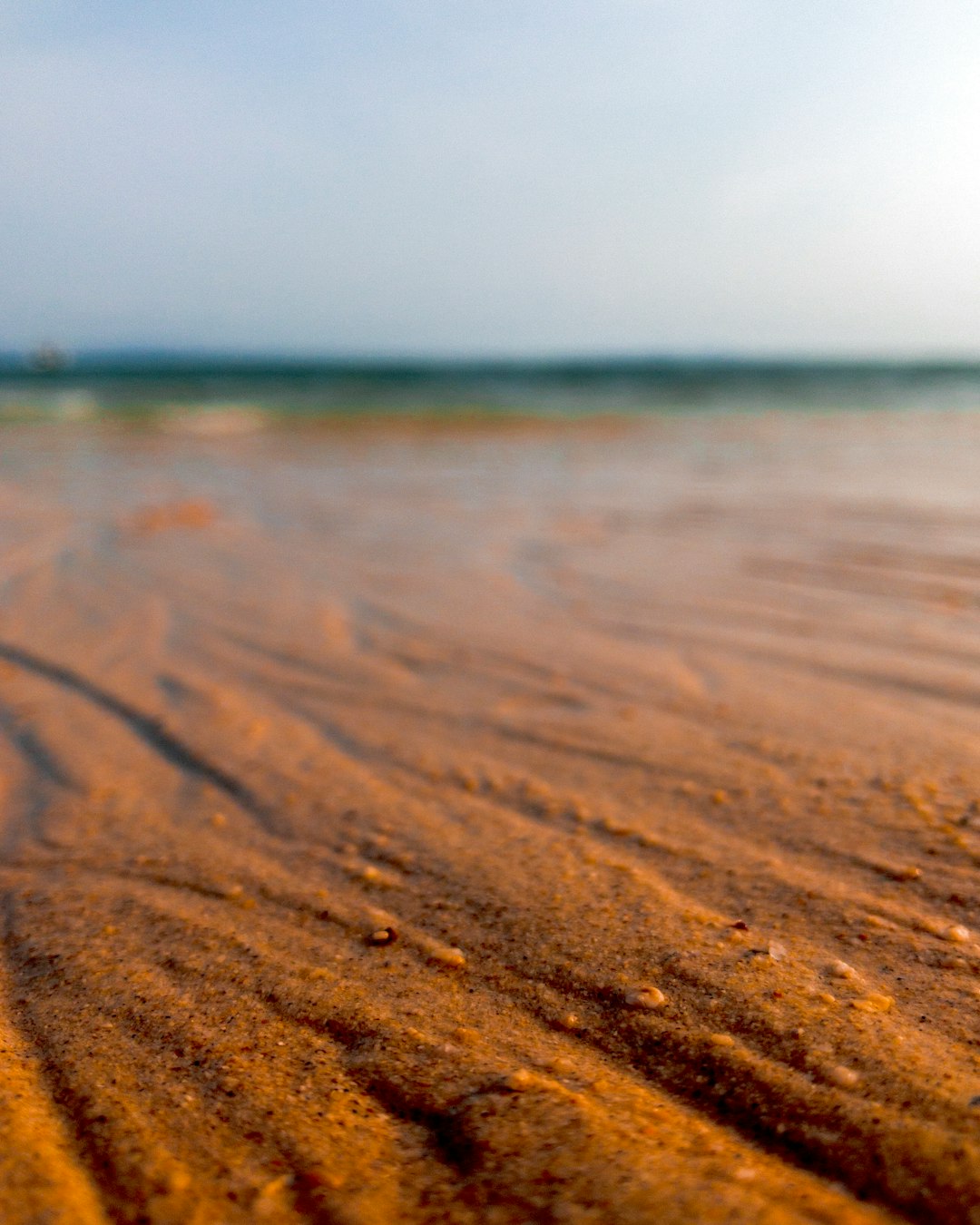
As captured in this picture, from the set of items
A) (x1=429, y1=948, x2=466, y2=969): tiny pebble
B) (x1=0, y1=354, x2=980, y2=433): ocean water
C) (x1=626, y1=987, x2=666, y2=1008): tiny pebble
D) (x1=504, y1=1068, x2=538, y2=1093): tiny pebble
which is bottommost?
(x1=504, y1=1068, x2=538, y2=1093): tiny pebble

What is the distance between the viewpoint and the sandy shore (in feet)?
3.16

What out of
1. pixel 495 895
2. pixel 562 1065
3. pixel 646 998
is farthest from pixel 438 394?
pixel 562 1065

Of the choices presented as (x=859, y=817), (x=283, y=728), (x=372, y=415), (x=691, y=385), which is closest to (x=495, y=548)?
(x=283, y=728)

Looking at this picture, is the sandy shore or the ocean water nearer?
the sandy shore

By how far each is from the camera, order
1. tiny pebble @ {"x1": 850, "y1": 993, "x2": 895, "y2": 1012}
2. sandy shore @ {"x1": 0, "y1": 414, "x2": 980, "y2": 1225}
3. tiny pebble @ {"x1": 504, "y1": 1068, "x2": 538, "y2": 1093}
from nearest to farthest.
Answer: sandy shore @ {"x1": 0, "y1": 414, "x2": 980, "y2": 1225}
tiny pebble @ {"x1": 504, "y1": 1068, "x2": 538, "y2": 1093}
tiny pebble @ {"x1": 850, "y1": 993, "x2": 895, "y2": 1012}

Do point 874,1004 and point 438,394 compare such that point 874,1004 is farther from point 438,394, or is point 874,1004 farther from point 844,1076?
point 438,394

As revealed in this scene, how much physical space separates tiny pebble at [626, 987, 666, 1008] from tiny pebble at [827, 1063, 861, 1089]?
22 cm

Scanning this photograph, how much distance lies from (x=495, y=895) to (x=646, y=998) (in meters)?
0.35

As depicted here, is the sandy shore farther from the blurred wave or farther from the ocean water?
the ocean water

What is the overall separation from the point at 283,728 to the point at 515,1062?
1.29 metres

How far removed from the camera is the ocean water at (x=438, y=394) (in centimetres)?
1455

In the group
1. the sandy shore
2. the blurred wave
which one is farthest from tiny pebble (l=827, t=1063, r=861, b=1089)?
the blurred wave

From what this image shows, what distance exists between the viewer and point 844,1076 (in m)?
1.04

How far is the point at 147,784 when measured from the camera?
199cm
